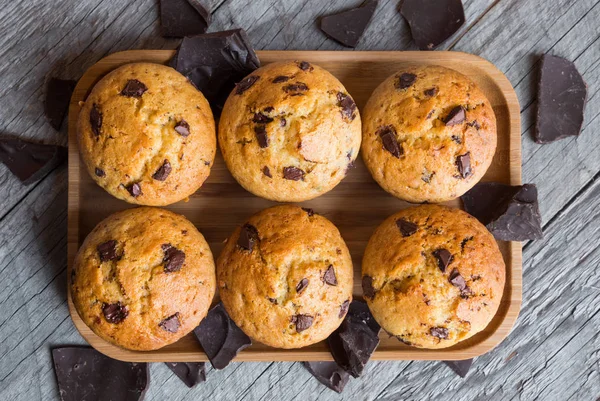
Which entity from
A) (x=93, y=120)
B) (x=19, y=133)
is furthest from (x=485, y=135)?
(x=19, y=133)

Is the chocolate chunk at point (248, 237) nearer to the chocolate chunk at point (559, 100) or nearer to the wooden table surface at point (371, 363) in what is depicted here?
the wooden table surface at point (371, 363)

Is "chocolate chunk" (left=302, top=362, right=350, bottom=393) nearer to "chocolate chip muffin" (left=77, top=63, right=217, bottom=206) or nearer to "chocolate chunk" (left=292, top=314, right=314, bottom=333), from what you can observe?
"chocolate chunk" (left=292, top=314, right=314, bottom=333)

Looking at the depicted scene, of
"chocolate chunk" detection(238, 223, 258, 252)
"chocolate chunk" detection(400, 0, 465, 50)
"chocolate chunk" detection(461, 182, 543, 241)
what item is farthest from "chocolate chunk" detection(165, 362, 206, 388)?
"chocolate chunk" detection(400, 0, 465, 50)

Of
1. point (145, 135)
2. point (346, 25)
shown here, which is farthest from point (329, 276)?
point (346, 25)

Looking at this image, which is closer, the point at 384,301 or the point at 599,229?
the point at 384,301

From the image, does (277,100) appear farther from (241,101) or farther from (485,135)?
(485,135)

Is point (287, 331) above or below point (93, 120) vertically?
below

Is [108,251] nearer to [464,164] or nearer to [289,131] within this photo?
[289,131]
